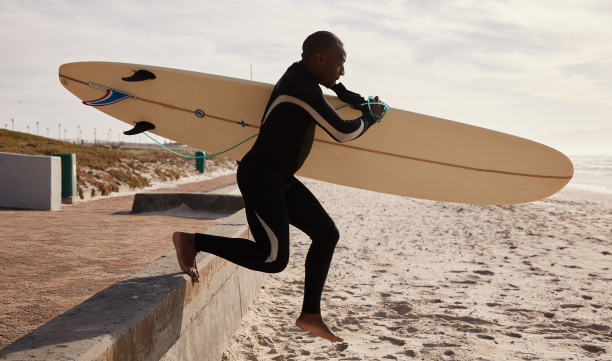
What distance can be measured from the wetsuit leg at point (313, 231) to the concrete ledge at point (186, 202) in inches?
214

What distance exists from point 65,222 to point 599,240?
857 centimetres

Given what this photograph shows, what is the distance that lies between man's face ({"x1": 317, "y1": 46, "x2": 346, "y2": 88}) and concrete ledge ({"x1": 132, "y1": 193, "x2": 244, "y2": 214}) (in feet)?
18.5

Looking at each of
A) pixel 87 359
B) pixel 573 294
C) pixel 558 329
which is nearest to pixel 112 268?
pixel 87 359

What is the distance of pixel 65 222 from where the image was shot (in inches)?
239

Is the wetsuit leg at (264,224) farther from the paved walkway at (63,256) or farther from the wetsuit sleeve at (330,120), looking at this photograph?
the paved walkway at (63,256)

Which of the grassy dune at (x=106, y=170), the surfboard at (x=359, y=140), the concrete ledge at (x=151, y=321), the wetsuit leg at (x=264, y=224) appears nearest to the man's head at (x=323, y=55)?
the wetsuit leg at (x=264, y=224)

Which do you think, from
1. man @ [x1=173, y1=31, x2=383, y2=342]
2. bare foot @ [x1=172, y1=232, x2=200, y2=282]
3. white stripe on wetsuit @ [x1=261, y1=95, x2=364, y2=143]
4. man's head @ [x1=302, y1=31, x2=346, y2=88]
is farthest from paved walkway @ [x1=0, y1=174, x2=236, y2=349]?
man's head @ [x1=302, y1=31, x2=346, y2=88]

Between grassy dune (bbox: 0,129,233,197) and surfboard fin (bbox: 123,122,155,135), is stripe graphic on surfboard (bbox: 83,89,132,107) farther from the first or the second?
grassy dune (bbox: 0,129,233,197)

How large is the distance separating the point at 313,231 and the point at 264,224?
0.99 feet

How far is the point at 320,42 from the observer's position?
2098 mm

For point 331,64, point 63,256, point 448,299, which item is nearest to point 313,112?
point 331,64

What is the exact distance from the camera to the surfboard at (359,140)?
332cm

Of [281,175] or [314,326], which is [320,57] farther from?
[314,326]

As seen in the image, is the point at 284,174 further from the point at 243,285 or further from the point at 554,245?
the point at 554,245
